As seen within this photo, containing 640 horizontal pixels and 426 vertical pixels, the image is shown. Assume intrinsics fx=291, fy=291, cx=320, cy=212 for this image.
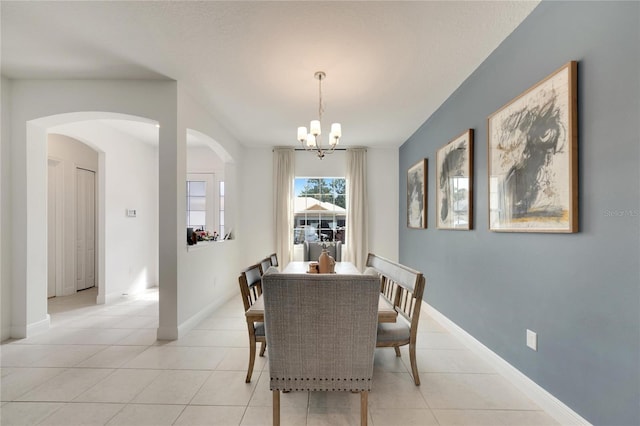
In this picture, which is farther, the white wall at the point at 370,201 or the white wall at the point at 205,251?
the white wall at the point at 370,201

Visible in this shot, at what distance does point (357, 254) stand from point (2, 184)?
4707 mm

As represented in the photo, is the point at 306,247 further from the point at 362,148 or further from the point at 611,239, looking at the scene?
the point at 611,239

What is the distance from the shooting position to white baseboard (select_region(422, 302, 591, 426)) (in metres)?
1.70

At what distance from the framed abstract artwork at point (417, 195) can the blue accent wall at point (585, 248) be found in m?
1.55

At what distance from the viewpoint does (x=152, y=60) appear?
8.57ft

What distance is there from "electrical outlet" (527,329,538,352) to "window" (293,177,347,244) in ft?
12.7

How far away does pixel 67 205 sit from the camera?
488 centimetres

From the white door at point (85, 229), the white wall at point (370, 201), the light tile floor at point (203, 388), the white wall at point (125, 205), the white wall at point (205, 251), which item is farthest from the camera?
the white wall at point (370, 201)

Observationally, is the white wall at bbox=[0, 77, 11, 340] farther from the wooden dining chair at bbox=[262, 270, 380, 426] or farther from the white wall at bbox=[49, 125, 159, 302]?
the wooden dining chair at bbox=[262, 270, 380, 426]

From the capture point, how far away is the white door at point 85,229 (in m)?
5.09

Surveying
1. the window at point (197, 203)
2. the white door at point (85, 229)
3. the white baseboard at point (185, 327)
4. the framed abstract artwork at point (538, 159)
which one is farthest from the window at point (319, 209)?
the white door at point (85, 229)

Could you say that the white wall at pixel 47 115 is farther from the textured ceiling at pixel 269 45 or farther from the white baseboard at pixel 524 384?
the white baseboard at pixel 524 384

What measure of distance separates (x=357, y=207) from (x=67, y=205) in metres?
4.96

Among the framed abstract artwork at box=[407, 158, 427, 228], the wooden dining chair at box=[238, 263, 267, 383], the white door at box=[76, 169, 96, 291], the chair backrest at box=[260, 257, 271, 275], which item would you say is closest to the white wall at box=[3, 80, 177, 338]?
the chair backrest at box=[260, 257, 271, 275]
